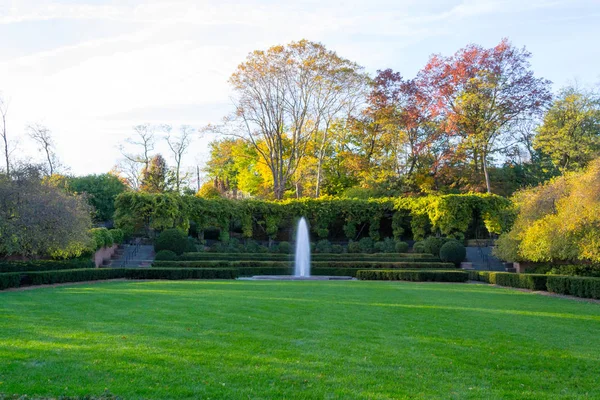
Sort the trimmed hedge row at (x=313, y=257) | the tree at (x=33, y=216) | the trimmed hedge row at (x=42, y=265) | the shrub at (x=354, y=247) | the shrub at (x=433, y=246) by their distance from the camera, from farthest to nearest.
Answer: the shrub at (x=354, y=247)
the shrub at (x=433, y=246)
the trimmed hedge row at (x=313, y=257)
the trimmed hedge row at (x=42, y=265)
the tree at (x=33, y=216)

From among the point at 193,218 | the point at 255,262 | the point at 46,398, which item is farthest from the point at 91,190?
the point at 46,398

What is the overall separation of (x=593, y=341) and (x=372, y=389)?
188 inches

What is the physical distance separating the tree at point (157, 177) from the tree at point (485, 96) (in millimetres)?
28271

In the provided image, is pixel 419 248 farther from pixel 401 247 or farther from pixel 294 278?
pixel 294 278

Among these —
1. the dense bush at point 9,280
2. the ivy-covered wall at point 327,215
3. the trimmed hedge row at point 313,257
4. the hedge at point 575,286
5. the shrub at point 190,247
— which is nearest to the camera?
the hedge at point 575,286

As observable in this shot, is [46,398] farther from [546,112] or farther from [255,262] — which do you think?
[546,112]

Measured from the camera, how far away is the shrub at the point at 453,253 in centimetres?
3191

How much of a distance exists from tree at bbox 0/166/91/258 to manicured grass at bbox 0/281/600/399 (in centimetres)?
846

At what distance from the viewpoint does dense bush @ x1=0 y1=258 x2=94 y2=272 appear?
20.4m

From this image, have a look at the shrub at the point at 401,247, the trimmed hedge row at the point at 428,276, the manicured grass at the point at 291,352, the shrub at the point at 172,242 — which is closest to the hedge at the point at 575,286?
the trimmed hedge row at the point at 428,276

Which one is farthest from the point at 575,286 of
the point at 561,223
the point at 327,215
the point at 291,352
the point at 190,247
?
the point at 327,215

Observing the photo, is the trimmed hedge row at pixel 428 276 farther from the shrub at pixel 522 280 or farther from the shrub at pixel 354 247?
the shrub at pixel 354 247

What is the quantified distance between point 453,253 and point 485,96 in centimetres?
1288

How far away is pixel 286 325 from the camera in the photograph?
27.8ft
